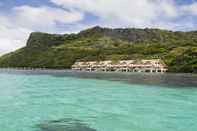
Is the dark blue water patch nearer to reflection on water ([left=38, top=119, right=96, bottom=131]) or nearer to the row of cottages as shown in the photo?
reflection on water ([left=38, top=119, right=96, bottom=131])

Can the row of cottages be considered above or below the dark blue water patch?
Result: above

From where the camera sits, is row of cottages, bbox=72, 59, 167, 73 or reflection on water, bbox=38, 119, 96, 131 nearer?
reflection on water, bbox=38, 119, 96, 131

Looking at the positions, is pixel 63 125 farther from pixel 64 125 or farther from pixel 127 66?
pixel 127 66

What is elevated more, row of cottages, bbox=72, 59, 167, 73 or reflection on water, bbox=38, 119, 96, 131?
row of cottages, bbox=72, 59, 167, 73

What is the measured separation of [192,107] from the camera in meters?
29.3

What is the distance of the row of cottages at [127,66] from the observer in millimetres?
146863

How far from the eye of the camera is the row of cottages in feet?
482

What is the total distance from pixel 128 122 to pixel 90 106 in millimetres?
7895

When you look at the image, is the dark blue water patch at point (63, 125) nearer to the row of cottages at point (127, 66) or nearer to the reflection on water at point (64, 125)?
the reflection on water at point (64, 125)

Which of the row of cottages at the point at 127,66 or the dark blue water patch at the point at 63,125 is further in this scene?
the row of cottages at the point at 127,66

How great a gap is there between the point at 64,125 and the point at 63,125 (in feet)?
0.21

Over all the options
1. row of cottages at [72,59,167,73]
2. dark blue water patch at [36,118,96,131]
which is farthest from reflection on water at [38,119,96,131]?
row of cottages at [72,59,167,73]

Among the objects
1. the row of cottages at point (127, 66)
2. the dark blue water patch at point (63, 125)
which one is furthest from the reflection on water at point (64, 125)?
the row of cottages at point (127, 66)

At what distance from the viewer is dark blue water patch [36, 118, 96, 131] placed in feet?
59.7
